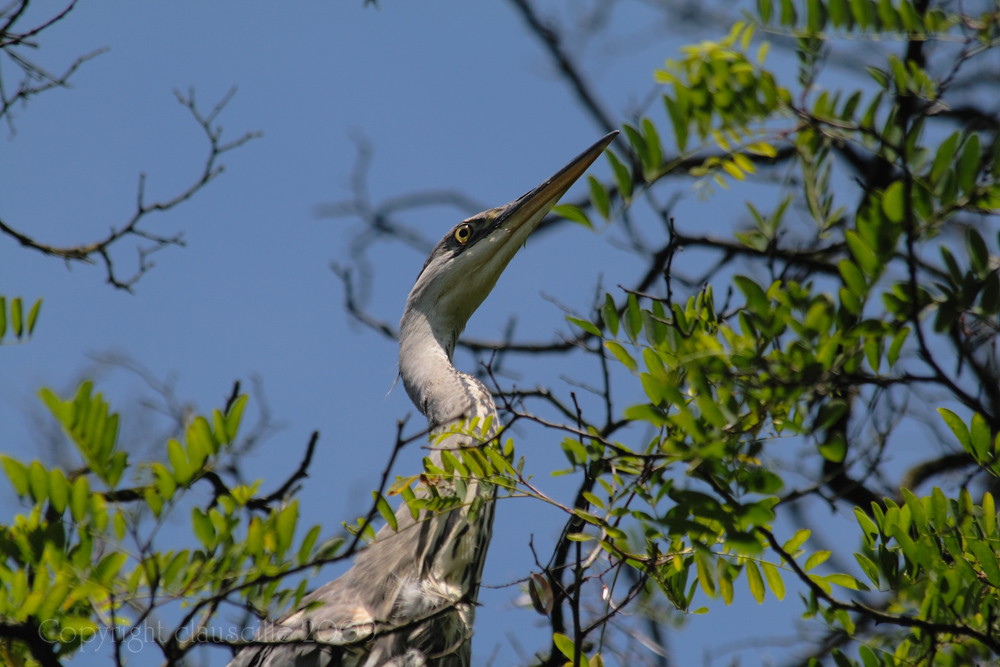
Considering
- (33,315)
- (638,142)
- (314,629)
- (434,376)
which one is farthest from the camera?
(434,376)

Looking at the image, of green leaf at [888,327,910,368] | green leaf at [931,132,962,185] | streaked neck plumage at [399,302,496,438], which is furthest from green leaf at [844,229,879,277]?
streaked neck plumage at [399,302,496,438]

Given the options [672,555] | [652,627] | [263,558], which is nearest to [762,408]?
[672,555]

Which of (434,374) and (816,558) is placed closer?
(816,558)

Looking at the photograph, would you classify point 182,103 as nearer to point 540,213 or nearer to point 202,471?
point 540,213

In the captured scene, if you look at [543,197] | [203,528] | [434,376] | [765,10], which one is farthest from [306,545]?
[543,197]

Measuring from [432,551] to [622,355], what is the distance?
5.17 feet

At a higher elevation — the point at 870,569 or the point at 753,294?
the point at 753,294

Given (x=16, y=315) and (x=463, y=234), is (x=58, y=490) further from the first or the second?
(x=463, y=234)

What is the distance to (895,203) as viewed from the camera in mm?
1469

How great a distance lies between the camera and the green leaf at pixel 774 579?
6.55ft

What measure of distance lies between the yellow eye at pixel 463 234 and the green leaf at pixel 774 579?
269 centimetres

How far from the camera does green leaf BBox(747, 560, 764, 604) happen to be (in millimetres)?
1988

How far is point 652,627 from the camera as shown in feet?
12.2

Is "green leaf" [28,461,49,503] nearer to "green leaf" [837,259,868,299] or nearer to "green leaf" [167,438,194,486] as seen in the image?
"green leaf" [167,438,194,486]
